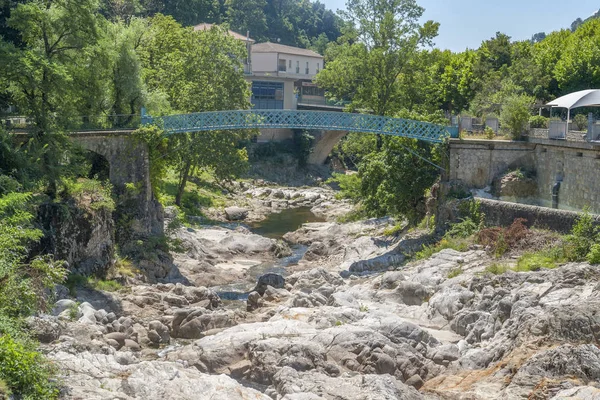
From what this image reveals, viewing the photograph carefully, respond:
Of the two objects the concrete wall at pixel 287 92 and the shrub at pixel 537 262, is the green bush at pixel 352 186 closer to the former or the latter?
the concrete wall at pixel 287 92

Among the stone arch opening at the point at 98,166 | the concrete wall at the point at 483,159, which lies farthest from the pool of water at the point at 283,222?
the concrete wall at the point at 483,159

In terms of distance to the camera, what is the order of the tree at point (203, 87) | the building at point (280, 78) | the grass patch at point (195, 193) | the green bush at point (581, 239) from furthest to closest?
the building at point (280, 78), the grass patch at point (195, 193), the tree at point (203, 87), the green bush at point (581, 239)

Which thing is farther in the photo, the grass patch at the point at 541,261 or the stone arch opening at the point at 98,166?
the stone arch opening at the point at 98,166

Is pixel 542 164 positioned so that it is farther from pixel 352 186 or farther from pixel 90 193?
pixel 90 193

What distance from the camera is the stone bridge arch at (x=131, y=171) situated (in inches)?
1407

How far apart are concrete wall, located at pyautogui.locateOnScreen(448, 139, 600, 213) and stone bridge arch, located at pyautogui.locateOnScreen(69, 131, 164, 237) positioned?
1382 cm

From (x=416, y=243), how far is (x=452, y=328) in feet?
36.7

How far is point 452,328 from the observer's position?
84.1ft

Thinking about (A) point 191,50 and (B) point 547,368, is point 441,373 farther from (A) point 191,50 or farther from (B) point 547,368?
(A) point 191,50

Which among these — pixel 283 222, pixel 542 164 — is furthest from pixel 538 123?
pixel 283 222

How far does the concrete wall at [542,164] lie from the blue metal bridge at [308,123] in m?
1.50

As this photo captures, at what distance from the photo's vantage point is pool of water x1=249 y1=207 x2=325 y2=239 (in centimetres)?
4938

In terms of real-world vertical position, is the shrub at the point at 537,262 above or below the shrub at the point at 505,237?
below

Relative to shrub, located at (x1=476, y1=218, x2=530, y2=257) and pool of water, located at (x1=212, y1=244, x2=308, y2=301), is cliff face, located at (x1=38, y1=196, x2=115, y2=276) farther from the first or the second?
shrub, located at (x1=476, y1=218, x2=530, y2=257)
